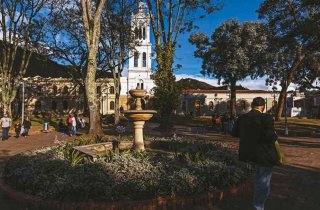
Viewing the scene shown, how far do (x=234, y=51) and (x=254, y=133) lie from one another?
3660cm

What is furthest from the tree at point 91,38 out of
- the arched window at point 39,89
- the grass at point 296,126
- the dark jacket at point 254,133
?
the arched window at point 39,89

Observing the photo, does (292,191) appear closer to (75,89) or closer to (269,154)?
(269,154)

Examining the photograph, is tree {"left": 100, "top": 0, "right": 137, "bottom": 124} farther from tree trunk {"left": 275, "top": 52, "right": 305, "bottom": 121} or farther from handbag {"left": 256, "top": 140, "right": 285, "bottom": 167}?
handbag {"left": 256, "top": 140, "right": 285, "bottom": 167}

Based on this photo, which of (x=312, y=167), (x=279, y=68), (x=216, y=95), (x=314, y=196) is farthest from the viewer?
(x=216, y=95)

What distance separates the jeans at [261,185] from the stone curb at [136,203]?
3.67 ft

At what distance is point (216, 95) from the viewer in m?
67.1

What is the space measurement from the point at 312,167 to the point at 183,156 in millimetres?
4232

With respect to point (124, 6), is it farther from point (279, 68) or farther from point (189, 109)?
point (189, 109)

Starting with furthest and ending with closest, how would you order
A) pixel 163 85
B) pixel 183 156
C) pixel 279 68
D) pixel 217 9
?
pixel 279 68, pixel 217 9, pixel 163 85, pixel 183 156

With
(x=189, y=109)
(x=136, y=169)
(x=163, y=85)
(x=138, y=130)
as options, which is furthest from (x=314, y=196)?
(x=189, y=109)

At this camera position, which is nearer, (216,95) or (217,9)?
(217,9)

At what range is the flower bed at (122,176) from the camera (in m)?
6.08

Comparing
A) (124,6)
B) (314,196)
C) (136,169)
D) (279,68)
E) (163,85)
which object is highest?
(124,6)

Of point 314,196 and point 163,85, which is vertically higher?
point 163,85
